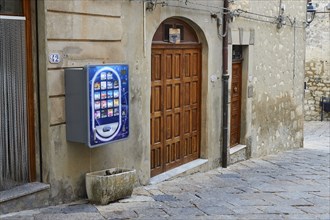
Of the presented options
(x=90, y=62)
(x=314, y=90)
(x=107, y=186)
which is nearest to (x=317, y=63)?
(x=314, y=90)

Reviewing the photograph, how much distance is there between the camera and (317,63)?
65.3 ft

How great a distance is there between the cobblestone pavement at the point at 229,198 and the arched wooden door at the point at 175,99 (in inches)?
16.9

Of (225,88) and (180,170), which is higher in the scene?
(225,88)

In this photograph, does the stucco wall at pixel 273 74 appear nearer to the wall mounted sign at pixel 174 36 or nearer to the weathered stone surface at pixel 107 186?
the wall mounted sign at pixel 174 36

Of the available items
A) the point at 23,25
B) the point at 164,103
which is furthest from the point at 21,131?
the point at 164,103

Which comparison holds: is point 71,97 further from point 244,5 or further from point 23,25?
point 244,5

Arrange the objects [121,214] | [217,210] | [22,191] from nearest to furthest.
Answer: [22,191]
[121,214]
[217,210]

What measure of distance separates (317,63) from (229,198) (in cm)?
1425

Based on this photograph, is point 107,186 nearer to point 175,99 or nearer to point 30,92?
point 30,92

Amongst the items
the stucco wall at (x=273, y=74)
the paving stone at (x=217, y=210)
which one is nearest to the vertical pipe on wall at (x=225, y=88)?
the stucco wall at (x=273, y=74)

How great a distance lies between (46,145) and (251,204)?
2.68 metres

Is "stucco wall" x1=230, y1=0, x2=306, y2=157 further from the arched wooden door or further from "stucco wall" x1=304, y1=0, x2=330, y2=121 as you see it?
"stucco wall" x1=304, y1=0, x2=330, y2=121

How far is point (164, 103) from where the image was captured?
7.78m

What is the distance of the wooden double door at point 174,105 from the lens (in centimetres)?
760
